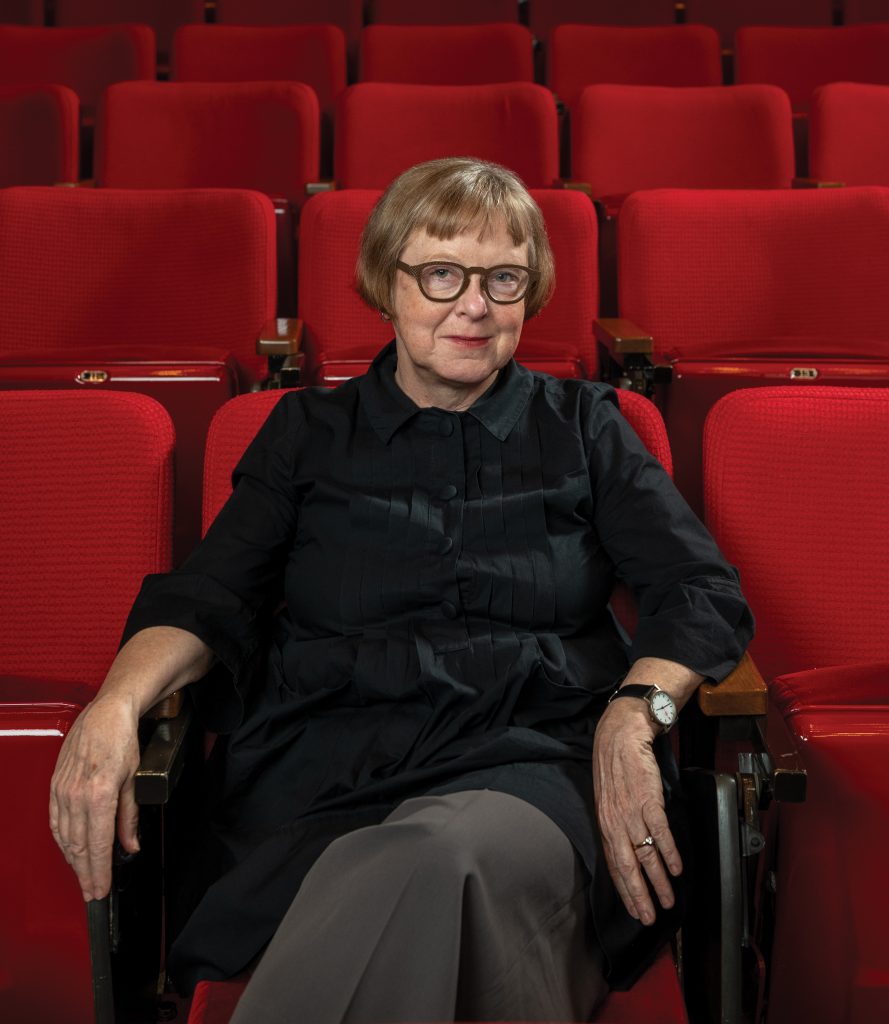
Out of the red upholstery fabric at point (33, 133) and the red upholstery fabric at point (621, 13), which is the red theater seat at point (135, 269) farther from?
the red upholstery fabric at point (621, 13)

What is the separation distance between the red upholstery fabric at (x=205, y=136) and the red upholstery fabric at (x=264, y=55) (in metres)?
0.24

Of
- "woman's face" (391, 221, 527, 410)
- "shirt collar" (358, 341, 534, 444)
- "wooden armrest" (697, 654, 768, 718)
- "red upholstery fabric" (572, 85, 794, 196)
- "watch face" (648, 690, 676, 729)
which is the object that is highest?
"red upholstery fabric" (572, 85, 794, 196)

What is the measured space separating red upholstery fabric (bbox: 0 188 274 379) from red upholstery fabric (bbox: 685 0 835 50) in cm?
102

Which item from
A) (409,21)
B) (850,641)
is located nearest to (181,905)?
(850,641)

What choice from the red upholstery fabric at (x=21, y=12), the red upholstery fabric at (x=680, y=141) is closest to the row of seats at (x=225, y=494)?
the red upholstery fabric at (x=680, y=141)

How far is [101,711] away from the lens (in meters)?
0.47

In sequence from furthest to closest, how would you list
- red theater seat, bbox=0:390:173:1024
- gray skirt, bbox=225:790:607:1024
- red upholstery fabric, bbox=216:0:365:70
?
red upholstery fabric, bbox=216:0:365:70 → red theater seat, bbox=0:390:173:1024 → gray skirt, bbox=225:790:607:1024

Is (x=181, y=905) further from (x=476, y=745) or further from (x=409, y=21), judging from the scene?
(x=409, y=21)

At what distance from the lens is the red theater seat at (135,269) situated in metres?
0.98

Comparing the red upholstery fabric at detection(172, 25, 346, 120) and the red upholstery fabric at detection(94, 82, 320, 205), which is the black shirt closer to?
the red upholstery fabric at detection(94, 82, 320, 205)

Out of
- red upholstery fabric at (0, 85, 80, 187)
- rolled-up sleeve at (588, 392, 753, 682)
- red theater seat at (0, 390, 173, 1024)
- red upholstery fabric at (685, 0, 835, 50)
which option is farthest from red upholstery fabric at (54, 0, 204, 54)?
rolled-up sleeve at (588, 392, 753, 682)

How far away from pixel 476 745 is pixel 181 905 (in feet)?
0.43

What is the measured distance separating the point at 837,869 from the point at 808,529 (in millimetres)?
200

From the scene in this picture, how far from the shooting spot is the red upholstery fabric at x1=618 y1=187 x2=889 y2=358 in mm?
969
